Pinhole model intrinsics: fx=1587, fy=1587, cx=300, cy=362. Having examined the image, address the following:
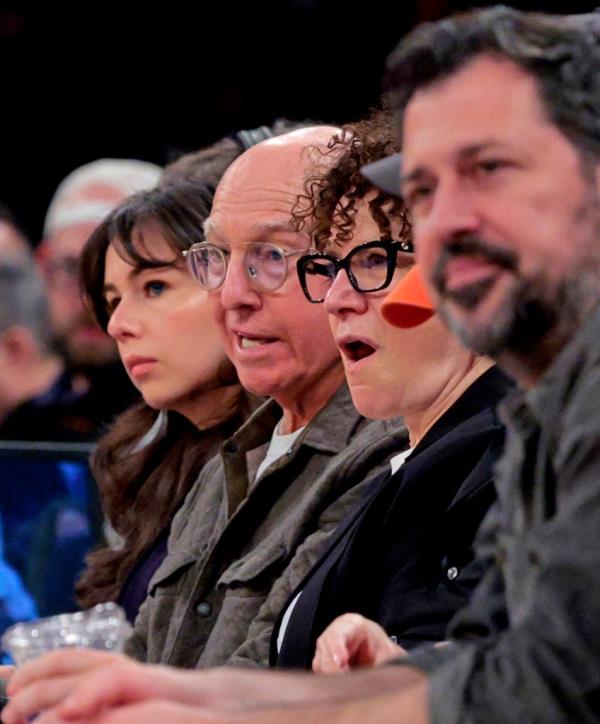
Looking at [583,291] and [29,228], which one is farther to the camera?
[29,228]

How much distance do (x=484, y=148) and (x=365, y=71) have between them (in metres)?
4.87

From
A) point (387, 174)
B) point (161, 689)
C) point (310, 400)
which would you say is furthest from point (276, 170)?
point (161, 689)

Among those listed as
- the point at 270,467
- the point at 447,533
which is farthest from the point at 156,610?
the point at 447,533

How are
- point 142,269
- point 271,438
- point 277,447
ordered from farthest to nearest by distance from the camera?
point 142,269
point 271,438
point 277,447

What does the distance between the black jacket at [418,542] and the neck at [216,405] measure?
1.02 meters

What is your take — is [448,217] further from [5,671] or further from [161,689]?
[5,671]

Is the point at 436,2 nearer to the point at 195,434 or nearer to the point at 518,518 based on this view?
the point at 195,434

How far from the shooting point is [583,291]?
1.46 meters

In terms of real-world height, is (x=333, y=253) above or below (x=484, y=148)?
below

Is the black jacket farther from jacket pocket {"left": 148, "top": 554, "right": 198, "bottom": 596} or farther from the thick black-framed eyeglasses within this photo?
jacket pocket {"left": 148, "top": 554, "right": 198, "bottom": 596}

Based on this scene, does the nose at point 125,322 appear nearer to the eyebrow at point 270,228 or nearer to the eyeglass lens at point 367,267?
the eyebrow at point 270,228

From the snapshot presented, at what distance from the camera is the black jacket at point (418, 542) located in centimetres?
195

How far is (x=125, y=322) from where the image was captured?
3.27m

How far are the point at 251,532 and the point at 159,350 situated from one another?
0.65 m
